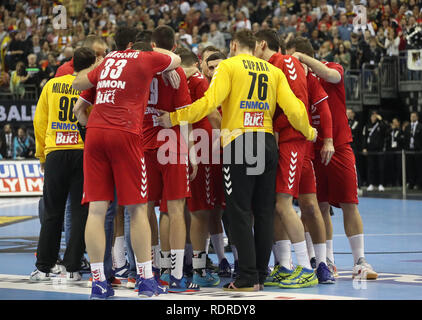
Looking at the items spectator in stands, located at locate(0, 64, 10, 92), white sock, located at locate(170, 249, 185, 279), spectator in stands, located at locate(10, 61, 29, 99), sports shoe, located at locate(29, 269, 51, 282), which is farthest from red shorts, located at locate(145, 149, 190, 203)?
spectator in stands, located at locate(0, 64, 10, 92)

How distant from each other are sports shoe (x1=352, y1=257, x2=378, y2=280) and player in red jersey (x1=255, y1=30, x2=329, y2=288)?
0.41m

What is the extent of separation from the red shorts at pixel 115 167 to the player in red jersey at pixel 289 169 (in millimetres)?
1459

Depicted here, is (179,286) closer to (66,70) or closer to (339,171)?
(339,171)

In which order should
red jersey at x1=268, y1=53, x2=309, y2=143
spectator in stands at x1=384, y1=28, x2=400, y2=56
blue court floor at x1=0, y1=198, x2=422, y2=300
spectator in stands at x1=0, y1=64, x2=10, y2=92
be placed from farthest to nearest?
spectator in stands at x1=0, y1=64, x2=10, y2=92 < spectator in stands at x1=384, y1=28, x2=400, y2=56 < red jersey at x1=268, y1=53, x2=309, y2=143 < blue court floor at x1=0, y1=198, x2=422, y2=300

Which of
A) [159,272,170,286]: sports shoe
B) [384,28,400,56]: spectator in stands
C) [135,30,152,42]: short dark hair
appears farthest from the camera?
[384,28,400,56]: spectator in stands

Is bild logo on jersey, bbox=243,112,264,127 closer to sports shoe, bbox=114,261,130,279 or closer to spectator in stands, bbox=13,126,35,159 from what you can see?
sports shoe, bbox=114,261,130,279

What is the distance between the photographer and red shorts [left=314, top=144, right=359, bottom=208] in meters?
7.83

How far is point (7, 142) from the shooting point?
70.8ft

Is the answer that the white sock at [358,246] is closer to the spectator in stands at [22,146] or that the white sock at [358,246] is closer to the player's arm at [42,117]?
the player's arm at [42,117]

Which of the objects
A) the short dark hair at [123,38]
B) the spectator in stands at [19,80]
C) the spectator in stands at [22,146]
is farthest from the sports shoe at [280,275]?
the spectator in stands at [19,80]

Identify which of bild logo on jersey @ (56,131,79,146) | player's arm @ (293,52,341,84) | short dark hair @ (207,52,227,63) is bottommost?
bild logo on jersey @ (56,131,79,146)

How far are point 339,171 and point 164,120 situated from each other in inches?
79.4

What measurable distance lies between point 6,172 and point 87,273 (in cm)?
1323
